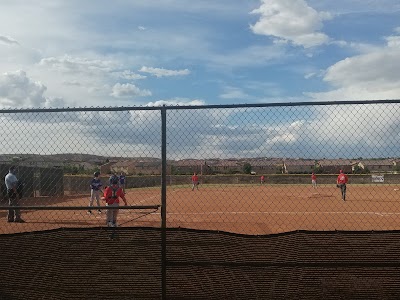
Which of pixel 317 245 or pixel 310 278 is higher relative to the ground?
pixel 317 245

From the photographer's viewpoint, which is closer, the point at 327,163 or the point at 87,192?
the point at 327,163

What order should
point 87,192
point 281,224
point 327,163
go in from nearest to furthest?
point 327,163 → point 281,224 → point 87,192

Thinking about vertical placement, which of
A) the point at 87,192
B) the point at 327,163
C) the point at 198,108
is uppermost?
the point at 198,108

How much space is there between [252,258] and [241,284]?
1.15 ft

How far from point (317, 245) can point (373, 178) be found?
34.9 meters

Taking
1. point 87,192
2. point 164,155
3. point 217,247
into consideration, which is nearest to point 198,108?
point 164,155

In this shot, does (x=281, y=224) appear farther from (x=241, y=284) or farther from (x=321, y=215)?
(x=241, y=284)

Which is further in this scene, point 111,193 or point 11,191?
point 11,191

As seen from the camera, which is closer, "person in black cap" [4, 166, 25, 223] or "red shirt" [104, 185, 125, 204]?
"red shirt" [104, 185, 125, 204]

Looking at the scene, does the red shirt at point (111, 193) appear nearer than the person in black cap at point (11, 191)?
Yes

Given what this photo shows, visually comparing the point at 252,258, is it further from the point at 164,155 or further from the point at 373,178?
the point at 373,178

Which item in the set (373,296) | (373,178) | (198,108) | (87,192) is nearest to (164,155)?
(198,108)

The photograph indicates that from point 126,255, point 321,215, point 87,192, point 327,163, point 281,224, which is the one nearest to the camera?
point 126,255

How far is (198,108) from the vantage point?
5.64 metres
